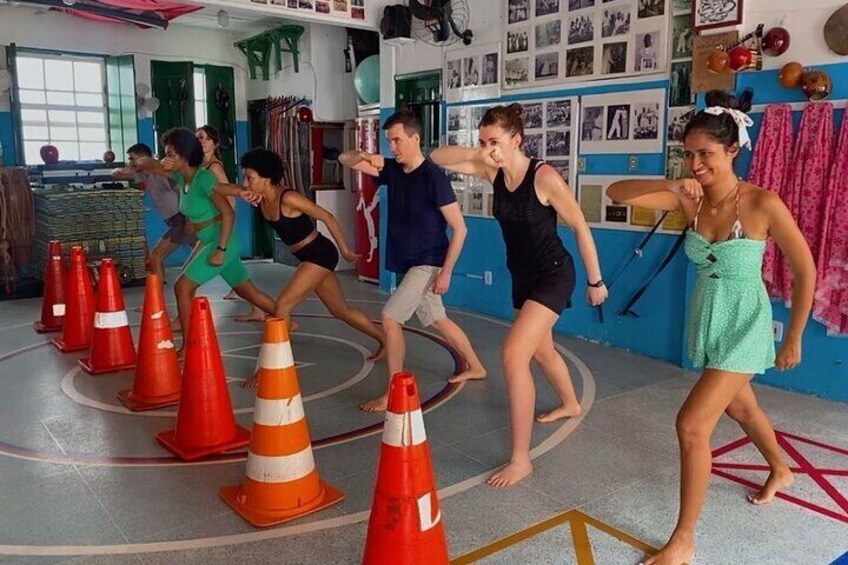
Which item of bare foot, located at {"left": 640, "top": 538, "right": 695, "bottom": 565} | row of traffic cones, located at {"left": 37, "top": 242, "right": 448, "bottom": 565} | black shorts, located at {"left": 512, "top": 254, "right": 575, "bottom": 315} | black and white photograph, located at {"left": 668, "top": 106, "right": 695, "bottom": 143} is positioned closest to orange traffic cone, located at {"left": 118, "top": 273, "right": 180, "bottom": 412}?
row of traffic cones, located at {"left": 37, "top": 242, "right": 448, "bottom": 565}

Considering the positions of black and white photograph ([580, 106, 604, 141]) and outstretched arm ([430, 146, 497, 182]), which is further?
black and white photograph ([580, 106, 604, 141])

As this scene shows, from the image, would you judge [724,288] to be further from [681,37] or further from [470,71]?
[470,71]

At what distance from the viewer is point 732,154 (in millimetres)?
2795

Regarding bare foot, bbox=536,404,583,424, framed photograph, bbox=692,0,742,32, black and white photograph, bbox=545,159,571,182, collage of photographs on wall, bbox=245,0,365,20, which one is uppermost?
collage of photographs on wall, bbox=245,0,365,20

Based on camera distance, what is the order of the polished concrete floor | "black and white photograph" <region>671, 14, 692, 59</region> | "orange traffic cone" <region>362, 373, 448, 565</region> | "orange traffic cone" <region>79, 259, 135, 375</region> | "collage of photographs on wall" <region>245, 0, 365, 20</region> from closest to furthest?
1. "orange traffic cone" <region>362, 373, 448, 565</region>
2. the polished concrete floor
3. "orange traffic cone" <region>79, 259, 135, 375</region>
4. "black and white photograph" <region>671, 14, 692, 59</region>
5. "collage of photographs on wall" <region>245, 0, 365, 20</region>

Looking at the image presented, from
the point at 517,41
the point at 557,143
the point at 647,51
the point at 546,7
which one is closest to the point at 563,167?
the point at 557,143

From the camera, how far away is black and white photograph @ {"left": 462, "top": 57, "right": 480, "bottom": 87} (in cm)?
751

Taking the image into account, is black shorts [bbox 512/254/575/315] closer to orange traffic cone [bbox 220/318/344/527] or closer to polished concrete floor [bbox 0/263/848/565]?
polished concrete floor [bbox 0/263/848/565]

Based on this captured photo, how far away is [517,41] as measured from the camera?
22.9 ft

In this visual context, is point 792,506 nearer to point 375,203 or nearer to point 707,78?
point 707,78

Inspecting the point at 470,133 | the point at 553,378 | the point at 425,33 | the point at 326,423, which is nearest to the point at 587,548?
the point at 553,378

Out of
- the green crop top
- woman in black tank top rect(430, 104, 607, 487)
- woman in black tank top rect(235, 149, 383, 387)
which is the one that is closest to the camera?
woman in black tank top rect(430, 104, 607, 487)

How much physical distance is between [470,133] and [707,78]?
9.32ft

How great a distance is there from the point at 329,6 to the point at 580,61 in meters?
2.98
